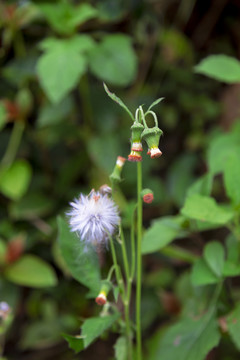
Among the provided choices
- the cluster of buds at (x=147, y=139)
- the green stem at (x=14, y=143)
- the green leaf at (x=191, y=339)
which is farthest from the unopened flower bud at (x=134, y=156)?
the green stem at (x=14, y=143)

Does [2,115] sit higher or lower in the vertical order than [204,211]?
lower

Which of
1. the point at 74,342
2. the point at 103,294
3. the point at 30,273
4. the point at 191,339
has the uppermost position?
the point at 103,294

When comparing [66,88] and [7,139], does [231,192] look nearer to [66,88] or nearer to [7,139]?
[66,88]

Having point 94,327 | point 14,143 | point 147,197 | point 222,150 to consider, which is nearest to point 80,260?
point 94,327

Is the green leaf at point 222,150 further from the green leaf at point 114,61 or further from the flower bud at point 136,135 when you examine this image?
the flower bud at point 136,135

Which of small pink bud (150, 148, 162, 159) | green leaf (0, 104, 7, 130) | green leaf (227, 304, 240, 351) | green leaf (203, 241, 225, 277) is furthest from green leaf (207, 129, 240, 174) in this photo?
green leaf (0, 104, 7, 130)

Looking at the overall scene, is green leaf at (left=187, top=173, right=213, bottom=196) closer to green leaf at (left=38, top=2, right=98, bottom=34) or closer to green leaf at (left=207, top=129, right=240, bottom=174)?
green leaf at (left=207, top=129, right=240, bottom=174)

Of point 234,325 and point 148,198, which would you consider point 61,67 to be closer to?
point 148,198

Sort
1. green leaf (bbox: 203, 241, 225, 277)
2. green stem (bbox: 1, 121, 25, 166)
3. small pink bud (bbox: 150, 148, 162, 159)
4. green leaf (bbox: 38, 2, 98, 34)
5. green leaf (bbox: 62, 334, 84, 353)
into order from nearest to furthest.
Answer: small pink bud (bbox: 150, 148, 162, 159) → green leaf (bbox: 62, 334, 84, 353) → green leaf (bbox: 203, 241, 225, 277) → green leaf (bbox: 38, 2, 98, 34) → green stem (bbox: 1, 121, 25, 166)
